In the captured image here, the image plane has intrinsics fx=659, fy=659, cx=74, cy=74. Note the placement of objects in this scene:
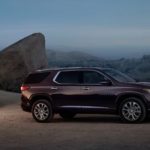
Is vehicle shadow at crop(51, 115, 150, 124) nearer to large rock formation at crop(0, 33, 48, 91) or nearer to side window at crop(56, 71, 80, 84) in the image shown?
side window at crop(56, 71, 80, 84)

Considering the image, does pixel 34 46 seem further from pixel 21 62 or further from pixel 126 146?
pixel 126 146

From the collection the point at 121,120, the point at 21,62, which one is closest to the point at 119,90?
the point at 121,120

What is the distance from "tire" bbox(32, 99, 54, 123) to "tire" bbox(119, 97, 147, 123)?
223 centimetres

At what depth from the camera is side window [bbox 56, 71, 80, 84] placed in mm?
19141

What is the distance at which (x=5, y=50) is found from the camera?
112 ft

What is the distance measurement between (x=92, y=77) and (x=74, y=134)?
3493 millimetres

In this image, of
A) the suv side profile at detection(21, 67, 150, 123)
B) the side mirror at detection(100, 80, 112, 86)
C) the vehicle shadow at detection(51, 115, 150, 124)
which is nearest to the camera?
the suv side profile at detection(21, 67, 150, 123)

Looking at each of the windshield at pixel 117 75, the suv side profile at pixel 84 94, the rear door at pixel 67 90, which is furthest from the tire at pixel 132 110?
the rear door at pixel 67 90

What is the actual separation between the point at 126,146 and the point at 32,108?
6.63 metres

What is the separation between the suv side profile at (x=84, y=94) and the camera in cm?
1817

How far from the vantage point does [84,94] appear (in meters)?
18.8

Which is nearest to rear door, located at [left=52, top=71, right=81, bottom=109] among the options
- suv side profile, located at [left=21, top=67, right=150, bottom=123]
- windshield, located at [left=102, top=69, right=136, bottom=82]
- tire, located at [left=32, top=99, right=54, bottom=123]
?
suv side profile, located at [left=21, top=67, right=150, bottom=123]

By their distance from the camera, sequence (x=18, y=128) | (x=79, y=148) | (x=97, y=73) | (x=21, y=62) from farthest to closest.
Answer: (x=21, y=62) < (x=97, y=73) < (x=18, y=128) < (x=79, y=148)

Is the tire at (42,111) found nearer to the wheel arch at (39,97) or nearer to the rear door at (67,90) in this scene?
the wheel arch at (39,97)
